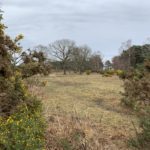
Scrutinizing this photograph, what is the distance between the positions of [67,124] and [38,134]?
195cm

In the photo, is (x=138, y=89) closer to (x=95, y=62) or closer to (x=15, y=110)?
(x=15, y=110)

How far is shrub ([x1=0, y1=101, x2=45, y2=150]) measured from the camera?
668 centimetres

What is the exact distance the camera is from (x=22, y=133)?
6973 mm

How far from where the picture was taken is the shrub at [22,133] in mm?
6680

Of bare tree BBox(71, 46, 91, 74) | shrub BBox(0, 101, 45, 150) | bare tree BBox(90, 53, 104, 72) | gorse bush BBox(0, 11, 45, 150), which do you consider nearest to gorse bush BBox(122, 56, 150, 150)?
gorse bush BBox(0, 11, 45, 150)

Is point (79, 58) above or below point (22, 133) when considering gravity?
above

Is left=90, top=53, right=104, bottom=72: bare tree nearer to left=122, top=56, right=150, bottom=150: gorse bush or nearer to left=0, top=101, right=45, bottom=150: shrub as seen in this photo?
left=122, top=56, right=150, bottom=150: gorse bush

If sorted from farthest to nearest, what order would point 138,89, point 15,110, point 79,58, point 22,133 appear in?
point 79,58 → point 138,89 → point 15,110 → point 22,133

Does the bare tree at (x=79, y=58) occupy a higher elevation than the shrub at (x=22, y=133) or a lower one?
higher

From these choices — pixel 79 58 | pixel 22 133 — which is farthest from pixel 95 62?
pixel 22 133

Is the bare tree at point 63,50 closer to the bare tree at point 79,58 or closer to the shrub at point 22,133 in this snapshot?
the bare tree at point 79,58

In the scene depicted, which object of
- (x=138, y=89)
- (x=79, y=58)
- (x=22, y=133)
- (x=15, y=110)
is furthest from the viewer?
(x=79, y=58)

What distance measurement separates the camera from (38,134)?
25.4 feet

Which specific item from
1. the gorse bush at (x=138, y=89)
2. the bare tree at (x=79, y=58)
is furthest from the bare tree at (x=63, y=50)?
the gorse bush at (x=138, y=89)
